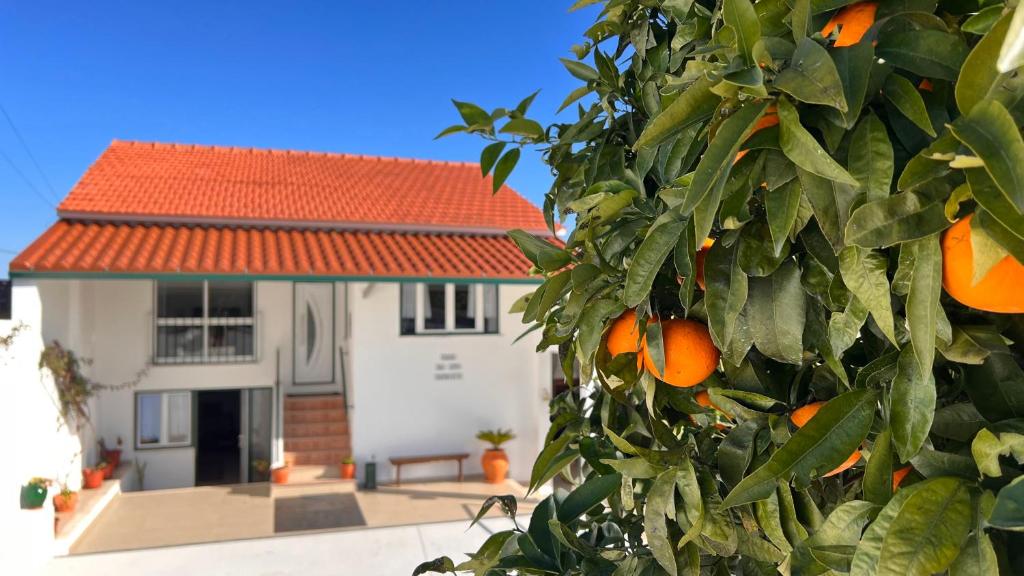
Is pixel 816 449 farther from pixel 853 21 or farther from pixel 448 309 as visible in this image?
pixel 448 309

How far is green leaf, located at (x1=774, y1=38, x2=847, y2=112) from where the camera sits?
50cm

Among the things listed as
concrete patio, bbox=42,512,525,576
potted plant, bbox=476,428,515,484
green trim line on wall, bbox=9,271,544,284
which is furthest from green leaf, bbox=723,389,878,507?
potted plant, bbox=476,428,515,484

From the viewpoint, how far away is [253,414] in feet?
37.7

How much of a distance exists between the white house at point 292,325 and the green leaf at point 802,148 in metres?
8.33

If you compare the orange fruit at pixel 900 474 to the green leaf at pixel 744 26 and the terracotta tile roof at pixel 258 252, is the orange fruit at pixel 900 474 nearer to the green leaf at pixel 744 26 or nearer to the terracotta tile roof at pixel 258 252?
the green leaf at pixel 744 26

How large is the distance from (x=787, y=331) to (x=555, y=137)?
0.78m

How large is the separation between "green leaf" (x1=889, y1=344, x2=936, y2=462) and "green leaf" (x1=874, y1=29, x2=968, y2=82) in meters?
0.25

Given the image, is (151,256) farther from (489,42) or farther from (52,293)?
(489,42)

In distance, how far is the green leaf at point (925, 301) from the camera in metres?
0.50

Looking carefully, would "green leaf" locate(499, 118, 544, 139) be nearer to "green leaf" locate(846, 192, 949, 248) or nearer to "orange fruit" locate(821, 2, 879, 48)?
"orange fruit" locate(821, 2, 879, 48)

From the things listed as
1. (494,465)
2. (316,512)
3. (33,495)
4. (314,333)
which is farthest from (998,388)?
(314,333)

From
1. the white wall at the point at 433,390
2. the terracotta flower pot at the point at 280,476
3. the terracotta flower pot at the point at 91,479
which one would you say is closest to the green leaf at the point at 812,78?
the white wall at the point at 433,390

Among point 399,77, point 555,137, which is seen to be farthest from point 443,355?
point 399,77

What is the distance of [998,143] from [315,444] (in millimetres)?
11300
